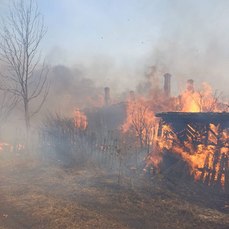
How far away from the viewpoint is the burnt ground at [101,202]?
22.9 ft

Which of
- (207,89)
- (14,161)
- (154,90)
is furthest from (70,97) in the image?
(14,161)

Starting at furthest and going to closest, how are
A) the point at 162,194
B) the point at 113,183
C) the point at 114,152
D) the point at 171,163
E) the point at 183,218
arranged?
the point at 114,152
the point at 171,163
the point at 113,183
the point at 162,194
the point at 183,218

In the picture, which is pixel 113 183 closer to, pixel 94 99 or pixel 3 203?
pixel 3 203

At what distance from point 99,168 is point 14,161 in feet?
13.6

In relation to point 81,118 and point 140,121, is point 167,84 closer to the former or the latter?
point 81,118

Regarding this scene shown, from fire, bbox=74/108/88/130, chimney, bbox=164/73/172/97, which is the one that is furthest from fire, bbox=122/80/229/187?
chimney, bbox=164/73/172/97

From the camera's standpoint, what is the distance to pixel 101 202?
8422 mm

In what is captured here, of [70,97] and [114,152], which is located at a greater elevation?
[70,97]

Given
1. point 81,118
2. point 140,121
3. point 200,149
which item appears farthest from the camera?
point 81,118

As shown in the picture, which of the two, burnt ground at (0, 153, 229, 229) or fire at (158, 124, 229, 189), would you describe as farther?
fire at (158, 124, 229, 189)

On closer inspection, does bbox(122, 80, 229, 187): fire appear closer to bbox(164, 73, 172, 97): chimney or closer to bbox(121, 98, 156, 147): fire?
bbox(121, 98, 156, 147): fire

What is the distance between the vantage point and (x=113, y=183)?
410 inches

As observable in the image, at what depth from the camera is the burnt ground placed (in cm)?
699

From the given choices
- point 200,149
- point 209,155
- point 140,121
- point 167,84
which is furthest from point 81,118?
point 209,155
